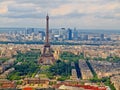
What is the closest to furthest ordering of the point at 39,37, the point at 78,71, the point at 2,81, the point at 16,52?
the point at 2,81
the point at 78,71
the point at 16,52
the point at 39,37

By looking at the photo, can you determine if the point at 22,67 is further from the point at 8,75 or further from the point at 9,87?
the point at 9,87

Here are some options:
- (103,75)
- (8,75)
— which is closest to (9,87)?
(8,75)

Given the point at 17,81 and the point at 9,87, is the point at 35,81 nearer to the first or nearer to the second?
the point at 17,81

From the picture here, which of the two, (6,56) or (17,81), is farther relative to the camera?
(6,56)

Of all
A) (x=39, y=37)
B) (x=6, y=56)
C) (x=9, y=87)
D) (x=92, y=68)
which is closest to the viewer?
(x=9, y=87)

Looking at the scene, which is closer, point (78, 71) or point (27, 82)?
point (27, 82)

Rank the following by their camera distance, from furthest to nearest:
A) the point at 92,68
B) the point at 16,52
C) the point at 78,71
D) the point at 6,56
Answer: the point at 16,52 → the point at 6,56 → the point at 92,68 → the point at 78,71

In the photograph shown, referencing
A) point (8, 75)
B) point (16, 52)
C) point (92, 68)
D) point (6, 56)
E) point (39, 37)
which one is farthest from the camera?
point (39, 37)

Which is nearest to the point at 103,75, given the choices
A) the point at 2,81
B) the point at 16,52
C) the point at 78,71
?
the point at 78,71
